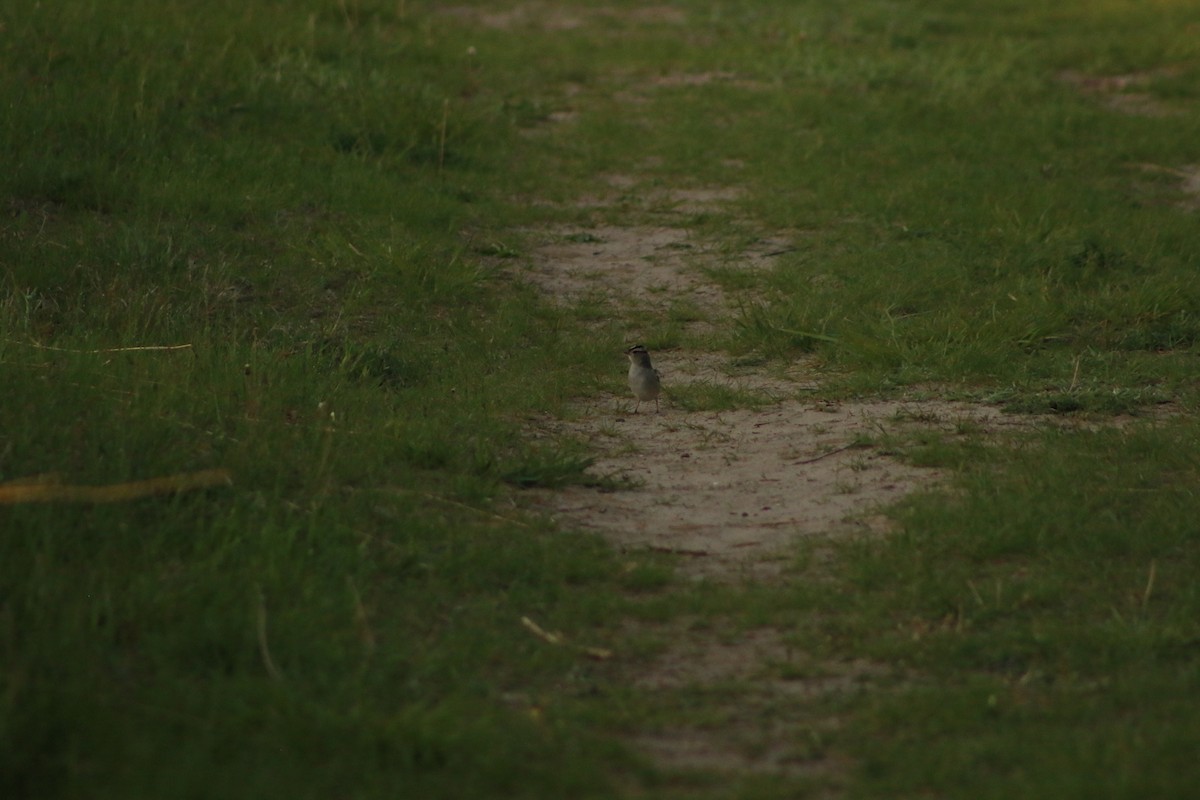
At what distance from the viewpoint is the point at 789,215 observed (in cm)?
879

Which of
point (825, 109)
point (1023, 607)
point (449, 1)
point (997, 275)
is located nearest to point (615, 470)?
point (1023, 607)

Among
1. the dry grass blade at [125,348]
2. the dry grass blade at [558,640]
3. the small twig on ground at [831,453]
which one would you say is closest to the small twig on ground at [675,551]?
the dry grass blade at [558,640]

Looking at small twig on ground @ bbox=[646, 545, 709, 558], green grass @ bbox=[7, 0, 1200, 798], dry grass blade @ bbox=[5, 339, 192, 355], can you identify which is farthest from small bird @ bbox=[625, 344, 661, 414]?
dry grass blade @ bbox=[5, 339, 192, 355]

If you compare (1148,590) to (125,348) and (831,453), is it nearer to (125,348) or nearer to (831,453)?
Answer: (831,453)

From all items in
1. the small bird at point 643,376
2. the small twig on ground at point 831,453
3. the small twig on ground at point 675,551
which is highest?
the small bird at point 643,376

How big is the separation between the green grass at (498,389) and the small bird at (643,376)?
0.27 m

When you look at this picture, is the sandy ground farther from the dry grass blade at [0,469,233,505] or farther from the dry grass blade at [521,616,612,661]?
the dry grass blade at [0,469,233,505]

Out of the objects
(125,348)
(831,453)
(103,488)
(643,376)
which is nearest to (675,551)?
(831,453)

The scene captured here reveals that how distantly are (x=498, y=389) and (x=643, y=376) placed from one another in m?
0.63

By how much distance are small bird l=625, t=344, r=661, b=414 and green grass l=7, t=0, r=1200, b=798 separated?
266 mm

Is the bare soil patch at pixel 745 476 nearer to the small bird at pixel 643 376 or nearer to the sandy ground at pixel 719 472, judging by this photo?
the sandy ground at pixel 719 472

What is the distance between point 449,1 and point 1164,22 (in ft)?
23.2

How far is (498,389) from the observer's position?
20.4 feet

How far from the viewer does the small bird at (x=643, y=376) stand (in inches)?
240
